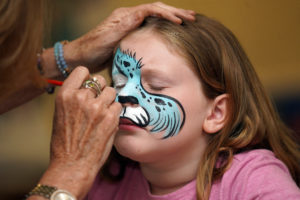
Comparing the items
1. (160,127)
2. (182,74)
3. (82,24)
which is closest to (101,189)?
(160,127)

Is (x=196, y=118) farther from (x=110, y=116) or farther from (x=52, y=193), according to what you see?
(x=52, y=193)

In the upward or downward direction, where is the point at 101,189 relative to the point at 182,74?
downward

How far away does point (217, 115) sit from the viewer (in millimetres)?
1171

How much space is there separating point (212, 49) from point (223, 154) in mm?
321

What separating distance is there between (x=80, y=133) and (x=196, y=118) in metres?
0.35

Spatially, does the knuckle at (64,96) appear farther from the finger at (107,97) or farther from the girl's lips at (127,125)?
the girl's lips at (127,125)

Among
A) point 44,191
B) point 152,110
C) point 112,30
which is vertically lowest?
point 44,191

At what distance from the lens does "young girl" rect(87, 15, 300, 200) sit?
1079 mm

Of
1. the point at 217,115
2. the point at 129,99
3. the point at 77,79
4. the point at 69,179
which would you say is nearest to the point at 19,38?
the point at 77,79

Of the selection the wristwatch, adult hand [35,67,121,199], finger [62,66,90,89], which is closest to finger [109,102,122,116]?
adult hand [35,67,121,199]

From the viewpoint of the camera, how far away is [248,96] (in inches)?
47.6

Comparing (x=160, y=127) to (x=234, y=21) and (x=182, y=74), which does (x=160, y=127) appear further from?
(x=234, y=21)

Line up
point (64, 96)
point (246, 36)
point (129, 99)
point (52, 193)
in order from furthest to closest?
point (246, 36), point (129, 99), point (64, 96), point (52, 193)

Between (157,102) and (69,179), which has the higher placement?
(157,102)
